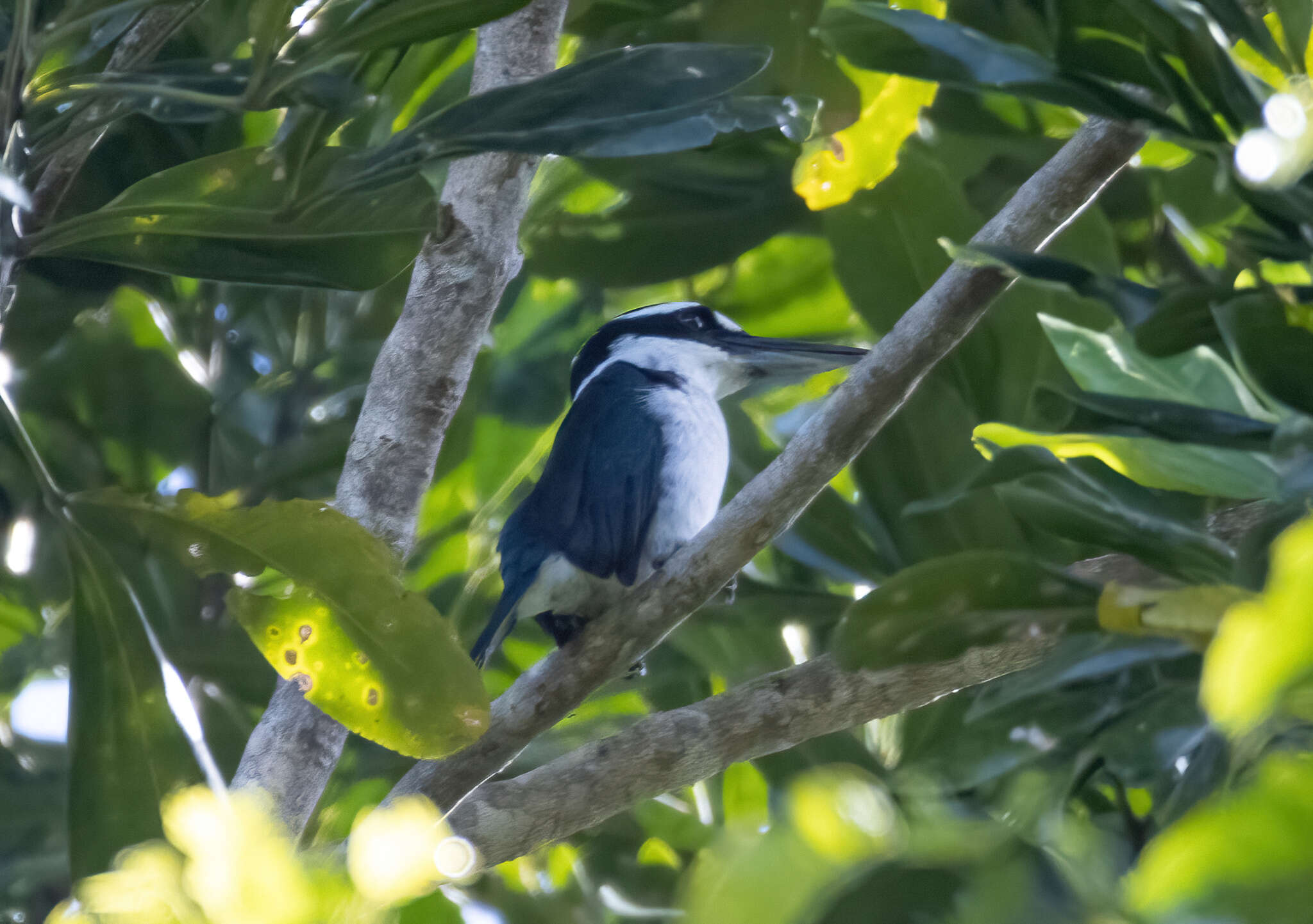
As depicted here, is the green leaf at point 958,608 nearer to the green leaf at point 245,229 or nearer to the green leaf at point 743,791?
the green leaf at point 245,229

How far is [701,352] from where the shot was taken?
1922 millimetres

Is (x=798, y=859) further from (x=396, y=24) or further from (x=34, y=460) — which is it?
(x=34, y=460)

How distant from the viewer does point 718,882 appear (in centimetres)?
26

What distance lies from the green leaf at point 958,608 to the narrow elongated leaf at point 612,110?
436mm

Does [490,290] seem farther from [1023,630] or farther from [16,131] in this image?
[1023,630]

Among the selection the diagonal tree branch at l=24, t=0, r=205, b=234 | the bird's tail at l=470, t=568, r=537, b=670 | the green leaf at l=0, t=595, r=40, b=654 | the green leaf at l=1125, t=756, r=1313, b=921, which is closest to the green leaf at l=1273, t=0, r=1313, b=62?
A: the green leaf at l=1125, t=756, r=1313, b=921

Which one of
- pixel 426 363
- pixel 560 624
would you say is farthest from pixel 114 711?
pixel 560 624

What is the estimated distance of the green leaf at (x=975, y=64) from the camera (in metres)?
0.62

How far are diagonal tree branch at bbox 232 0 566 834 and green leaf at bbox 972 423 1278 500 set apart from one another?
0.58 metres

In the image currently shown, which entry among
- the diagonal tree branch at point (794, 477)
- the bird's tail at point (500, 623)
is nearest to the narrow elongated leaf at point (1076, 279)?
the diagonal tree branch at point (794, 477)

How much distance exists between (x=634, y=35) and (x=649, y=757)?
861 millimetres

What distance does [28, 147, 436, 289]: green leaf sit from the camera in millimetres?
1026

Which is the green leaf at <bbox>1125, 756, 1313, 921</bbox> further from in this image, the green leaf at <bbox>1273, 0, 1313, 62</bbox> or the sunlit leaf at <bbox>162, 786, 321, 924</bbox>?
the green leaf at <bbox>1273, 0, 1313, 62</bbox>

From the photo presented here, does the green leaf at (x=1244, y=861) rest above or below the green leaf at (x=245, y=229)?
below
